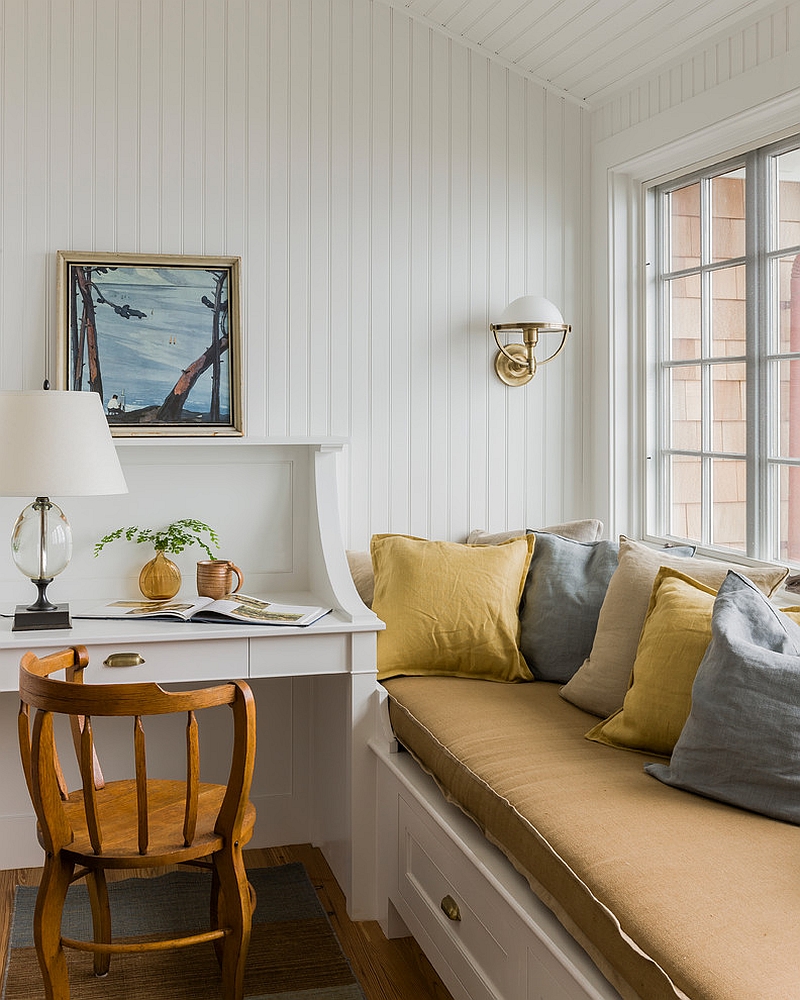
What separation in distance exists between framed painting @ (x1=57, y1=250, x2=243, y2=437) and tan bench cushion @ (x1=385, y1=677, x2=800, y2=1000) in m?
1.21

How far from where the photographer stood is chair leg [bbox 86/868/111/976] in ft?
7.41

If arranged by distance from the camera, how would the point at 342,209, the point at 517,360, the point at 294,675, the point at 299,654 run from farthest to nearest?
1. the point at 517,360
2. the point at 342,209
3. the point at 294,675
4. the point at 299,654

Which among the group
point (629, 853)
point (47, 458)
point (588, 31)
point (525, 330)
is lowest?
point (629, 853)

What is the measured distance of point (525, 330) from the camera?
123 inches

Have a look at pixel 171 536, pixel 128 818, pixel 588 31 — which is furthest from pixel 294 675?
pixel 588 31

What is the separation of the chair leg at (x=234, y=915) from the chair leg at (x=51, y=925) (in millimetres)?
300

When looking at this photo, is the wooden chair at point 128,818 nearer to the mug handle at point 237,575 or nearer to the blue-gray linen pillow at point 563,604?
the mug handle at point 237,575

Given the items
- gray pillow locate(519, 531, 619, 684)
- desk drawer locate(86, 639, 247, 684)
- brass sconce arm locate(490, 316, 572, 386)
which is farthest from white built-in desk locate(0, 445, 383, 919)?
brass sconce arm locate(490, 316, 572, 386)

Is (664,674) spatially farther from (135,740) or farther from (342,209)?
(342,209)

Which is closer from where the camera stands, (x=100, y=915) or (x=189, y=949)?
(x=100, y=915)

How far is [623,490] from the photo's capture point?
3.26 m

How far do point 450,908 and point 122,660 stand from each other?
0.97m

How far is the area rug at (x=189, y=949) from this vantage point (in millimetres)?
2229

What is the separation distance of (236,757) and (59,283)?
1564 millimetres
